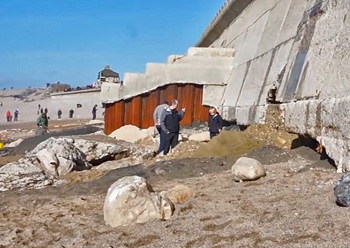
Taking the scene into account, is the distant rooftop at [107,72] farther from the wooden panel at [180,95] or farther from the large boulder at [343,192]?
the large boulder at [343,192]

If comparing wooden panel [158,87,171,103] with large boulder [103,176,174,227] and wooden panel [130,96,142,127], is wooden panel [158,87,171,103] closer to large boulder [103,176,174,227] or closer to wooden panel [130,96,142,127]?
wooden panel [130,96,142,127]

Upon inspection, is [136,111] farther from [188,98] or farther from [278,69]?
[278,69]

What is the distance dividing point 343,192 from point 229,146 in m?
3.67

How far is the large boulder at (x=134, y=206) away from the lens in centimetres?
446

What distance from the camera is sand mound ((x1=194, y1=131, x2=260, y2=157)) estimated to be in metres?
7.38

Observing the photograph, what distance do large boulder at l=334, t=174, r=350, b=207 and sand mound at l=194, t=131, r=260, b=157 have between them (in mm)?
3171

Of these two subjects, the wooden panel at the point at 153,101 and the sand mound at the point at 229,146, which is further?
the wooden panel at the point at 153,101

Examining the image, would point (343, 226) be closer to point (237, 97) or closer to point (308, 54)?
point (308, 54)

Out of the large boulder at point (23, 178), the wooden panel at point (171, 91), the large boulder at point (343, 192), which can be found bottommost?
the large boulder at point (23, 178)

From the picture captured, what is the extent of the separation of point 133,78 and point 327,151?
8.92 meters

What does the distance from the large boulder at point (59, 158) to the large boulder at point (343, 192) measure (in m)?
6.34

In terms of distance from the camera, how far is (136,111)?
13922 mm

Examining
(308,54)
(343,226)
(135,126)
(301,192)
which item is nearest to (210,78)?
(135,126)

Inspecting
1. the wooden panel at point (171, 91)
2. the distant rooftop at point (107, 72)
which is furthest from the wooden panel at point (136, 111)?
the distant rooftop at point (107, 72)
